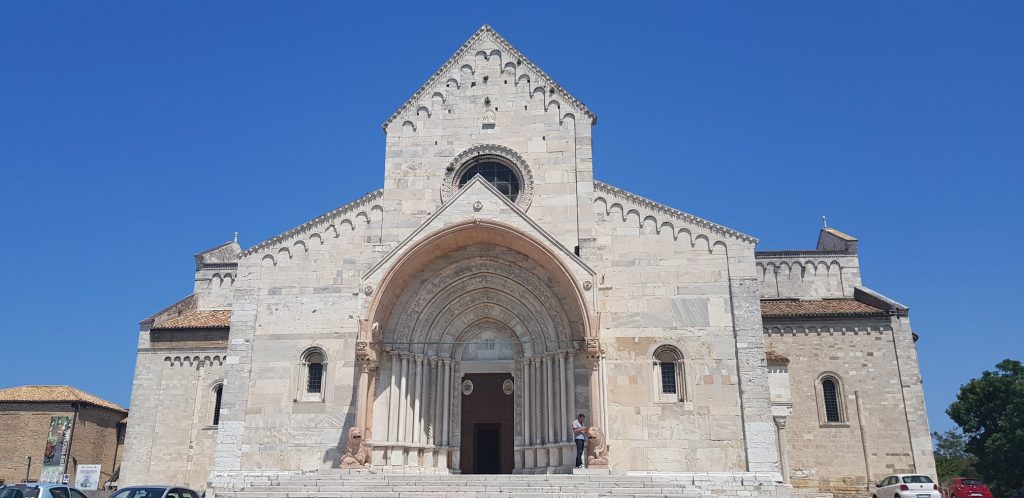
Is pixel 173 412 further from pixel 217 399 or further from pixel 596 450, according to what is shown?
pixel 596 450

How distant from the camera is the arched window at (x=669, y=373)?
60.4ft

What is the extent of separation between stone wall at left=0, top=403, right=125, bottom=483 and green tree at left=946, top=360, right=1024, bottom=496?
122 ft

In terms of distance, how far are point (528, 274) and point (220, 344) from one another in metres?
13.1

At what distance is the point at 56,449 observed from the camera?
1179 inches

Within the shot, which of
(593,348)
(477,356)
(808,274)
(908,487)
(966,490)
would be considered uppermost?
(808,274)

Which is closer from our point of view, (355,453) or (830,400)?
(355,453)

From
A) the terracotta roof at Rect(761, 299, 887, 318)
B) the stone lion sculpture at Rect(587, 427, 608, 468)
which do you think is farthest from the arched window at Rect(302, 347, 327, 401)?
the terracotta roof at Rect(761, 299, 887, 318)

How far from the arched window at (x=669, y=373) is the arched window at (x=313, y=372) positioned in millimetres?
8928

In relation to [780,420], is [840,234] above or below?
above

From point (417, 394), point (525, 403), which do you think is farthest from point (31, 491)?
point (525, 403)

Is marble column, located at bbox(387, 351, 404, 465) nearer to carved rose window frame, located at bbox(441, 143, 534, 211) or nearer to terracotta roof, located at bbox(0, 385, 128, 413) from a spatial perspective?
carved rose window frame, located at bbox(441, 143, 534, 211)

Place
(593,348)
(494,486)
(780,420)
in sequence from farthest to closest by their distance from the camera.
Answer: (780,420) < (593,348) < (494,486)

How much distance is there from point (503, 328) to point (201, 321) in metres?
13.5

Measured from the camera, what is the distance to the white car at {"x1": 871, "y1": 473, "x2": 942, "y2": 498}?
1909cm
